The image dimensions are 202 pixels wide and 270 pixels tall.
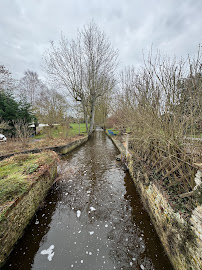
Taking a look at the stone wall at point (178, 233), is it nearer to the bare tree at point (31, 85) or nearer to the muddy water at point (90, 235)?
the muddy water at point (90, 235)

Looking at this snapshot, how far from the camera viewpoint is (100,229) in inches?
116

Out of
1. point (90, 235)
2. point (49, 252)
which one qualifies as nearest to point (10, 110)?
point (49, 252)

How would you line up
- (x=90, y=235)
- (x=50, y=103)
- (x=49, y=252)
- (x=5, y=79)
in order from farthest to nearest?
(x=50, y=103) → (x=5, y=79) → (x=90, y=235) → (x=49, y=252)

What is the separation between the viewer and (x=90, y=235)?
2789 millimetres

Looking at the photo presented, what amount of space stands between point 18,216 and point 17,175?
123 centimetres

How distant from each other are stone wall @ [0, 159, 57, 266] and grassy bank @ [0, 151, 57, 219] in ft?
0.45

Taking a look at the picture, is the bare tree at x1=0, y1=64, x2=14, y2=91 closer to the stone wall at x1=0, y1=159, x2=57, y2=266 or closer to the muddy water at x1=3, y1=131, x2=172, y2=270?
the stone wall at x1=0, y1=159, x2=57, y2=266

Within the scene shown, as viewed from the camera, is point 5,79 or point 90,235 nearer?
point 90,235

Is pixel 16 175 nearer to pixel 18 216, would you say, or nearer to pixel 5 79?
pixel 18 216

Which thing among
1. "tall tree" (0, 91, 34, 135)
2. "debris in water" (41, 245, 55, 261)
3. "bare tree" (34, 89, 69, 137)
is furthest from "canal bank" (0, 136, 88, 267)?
"bare tree" (34, 89, 69, 137)

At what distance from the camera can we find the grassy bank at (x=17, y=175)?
258 cm

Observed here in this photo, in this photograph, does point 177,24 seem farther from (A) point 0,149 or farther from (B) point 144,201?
(A) point 0,149

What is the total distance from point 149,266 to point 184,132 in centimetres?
284

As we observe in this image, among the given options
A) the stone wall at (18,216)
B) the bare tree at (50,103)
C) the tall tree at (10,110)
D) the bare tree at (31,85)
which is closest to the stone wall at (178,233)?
the stone wall at (18,216)
